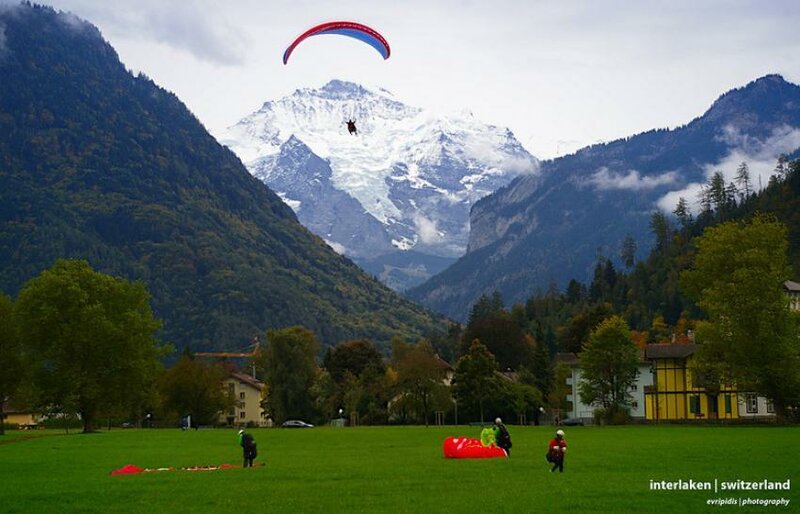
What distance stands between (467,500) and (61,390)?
227 feet

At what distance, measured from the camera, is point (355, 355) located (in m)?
150

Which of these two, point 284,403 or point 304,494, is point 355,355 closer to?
point 284,403

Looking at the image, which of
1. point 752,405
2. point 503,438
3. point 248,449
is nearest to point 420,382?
point 752,405

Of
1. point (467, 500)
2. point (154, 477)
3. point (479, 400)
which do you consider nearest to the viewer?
point (467, 500)

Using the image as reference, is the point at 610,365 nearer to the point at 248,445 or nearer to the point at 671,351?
the point at 671,351

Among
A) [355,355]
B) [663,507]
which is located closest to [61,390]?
[355,355]

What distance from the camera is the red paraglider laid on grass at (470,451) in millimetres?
45312

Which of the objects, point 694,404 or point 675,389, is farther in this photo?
point 675,389

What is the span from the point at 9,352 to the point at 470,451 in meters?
57.0

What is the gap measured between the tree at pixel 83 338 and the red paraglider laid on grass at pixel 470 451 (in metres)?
51.3

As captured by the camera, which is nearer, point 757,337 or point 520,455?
point 520,455

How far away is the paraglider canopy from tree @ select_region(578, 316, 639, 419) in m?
44.2

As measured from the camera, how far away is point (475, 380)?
120 metres

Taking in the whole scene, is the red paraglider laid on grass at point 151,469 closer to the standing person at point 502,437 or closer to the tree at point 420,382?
the standing person at point 502,437
